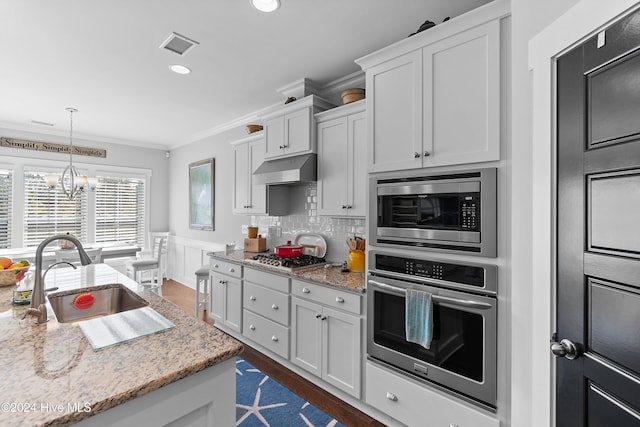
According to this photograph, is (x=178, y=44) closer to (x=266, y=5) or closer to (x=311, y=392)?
(x=266, y=5)

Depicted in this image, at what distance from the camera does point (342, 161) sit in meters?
2.74

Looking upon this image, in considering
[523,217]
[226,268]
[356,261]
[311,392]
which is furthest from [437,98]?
[226,268]

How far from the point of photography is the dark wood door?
968 millimetres

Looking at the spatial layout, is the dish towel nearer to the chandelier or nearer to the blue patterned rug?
the blue patterned rug

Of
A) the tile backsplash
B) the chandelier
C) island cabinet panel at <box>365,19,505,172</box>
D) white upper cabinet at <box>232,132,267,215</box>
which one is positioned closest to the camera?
island cabinet panel at <box>365,19,505,172</box>

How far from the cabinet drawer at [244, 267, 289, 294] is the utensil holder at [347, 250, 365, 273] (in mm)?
571

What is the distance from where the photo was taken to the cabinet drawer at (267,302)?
271cm

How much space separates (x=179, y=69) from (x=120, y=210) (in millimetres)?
3923

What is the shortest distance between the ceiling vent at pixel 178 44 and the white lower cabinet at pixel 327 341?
2.08 m

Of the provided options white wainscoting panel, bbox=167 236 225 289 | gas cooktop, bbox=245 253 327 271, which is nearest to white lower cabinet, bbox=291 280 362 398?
gas cooktop, bbox=245 253 327 271

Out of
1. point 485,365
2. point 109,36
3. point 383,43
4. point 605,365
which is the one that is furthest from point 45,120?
point 605,365

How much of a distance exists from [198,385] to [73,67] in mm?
3242

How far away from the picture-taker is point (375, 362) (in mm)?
2090

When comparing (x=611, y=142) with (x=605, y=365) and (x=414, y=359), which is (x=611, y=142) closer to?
(x=605, y=365)
